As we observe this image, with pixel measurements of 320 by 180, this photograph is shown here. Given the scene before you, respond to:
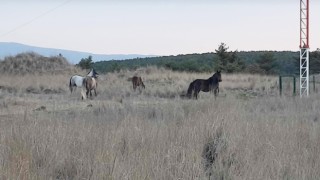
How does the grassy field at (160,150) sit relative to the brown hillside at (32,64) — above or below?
below

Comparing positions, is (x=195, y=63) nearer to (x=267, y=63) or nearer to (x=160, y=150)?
(x=267, y=63)

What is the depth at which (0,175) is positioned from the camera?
4652 millimetres

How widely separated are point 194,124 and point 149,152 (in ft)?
7.34

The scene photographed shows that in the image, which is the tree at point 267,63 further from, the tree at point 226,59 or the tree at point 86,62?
the tree at point 86,62

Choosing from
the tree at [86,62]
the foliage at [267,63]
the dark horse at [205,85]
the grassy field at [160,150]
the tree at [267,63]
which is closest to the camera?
the grassy field at [160,150]

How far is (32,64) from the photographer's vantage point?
52.2m

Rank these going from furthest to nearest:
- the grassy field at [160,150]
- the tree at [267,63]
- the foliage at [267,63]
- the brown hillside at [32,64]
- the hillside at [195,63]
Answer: the tree at [267,63]
the foliage at [267,63]
the hillside at [195,63]
the brown hillside at [32,64]
the grassy field at [160,150]

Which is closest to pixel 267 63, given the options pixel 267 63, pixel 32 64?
pixel 267 63

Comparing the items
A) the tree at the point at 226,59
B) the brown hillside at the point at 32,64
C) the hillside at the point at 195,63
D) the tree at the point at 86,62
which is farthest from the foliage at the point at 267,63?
the brown hillside at the point at 32,64

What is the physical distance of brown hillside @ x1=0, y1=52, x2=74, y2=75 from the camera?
165 feet

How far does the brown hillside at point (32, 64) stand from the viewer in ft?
165

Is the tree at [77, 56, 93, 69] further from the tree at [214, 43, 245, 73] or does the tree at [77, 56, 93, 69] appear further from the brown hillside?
the tree at [214, 43, 245, 73]

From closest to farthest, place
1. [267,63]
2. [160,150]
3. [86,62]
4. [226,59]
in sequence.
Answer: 1. [160,150]
2. [86,62]
3. [226,59]
4. [267,63]

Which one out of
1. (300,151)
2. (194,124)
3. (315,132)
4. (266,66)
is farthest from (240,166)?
(266,66)
